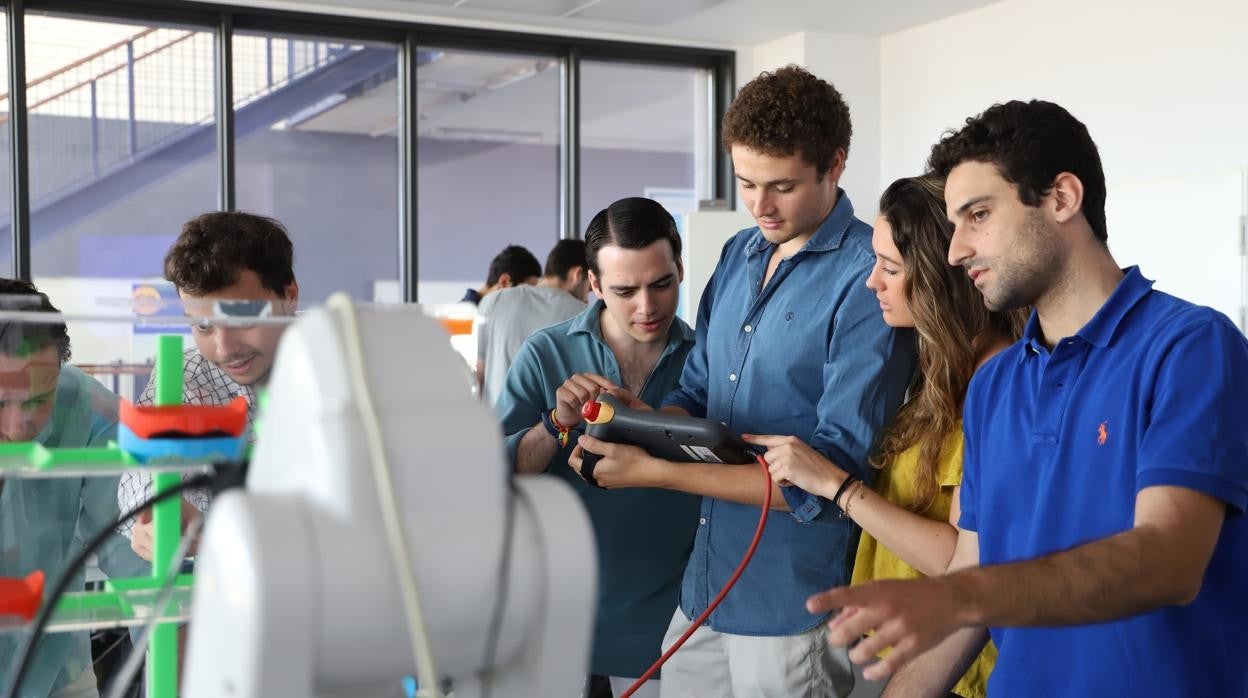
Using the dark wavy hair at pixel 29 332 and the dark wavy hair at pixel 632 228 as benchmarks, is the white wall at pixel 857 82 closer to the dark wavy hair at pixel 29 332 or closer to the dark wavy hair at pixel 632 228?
the dark wavy hair at pixel 632 228

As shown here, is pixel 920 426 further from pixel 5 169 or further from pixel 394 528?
pixel 5 169

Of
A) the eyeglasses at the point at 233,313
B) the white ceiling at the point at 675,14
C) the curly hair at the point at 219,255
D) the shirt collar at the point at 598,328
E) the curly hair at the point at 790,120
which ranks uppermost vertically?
the white ceiling at the point at 675,14

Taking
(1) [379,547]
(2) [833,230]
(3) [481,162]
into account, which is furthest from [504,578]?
(3) [481,162]

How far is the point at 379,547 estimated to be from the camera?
0.66 m

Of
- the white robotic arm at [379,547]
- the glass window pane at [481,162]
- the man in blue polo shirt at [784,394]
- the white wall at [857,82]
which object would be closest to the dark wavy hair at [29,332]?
the white robotic arm at [379,547]

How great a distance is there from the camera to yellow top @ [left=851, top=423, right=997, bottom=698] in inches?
66.5

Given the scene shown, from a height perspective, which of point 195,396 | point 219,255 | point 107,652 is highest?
point 219,255

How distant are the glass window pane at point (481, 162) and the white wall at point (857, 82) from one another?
1.27 metres

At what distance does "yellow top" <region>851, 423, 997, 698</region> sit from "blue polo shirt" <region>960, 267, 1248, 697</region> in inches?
10.1

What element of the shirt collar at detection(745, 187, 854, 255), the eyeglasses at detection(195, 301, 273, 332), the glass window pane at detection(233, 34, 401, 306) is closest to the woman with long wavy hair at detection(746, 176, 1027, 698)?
the shirt collar at detection(745, 187, 854, 255)

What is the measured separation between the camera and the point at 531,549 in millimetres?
701

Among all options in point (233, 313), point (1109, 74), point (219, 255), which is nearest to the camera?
point (233, 313)

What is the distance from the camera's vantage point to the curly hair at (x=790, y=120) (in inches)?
72.9

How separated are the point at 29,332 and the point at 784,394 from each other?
3.59ft
